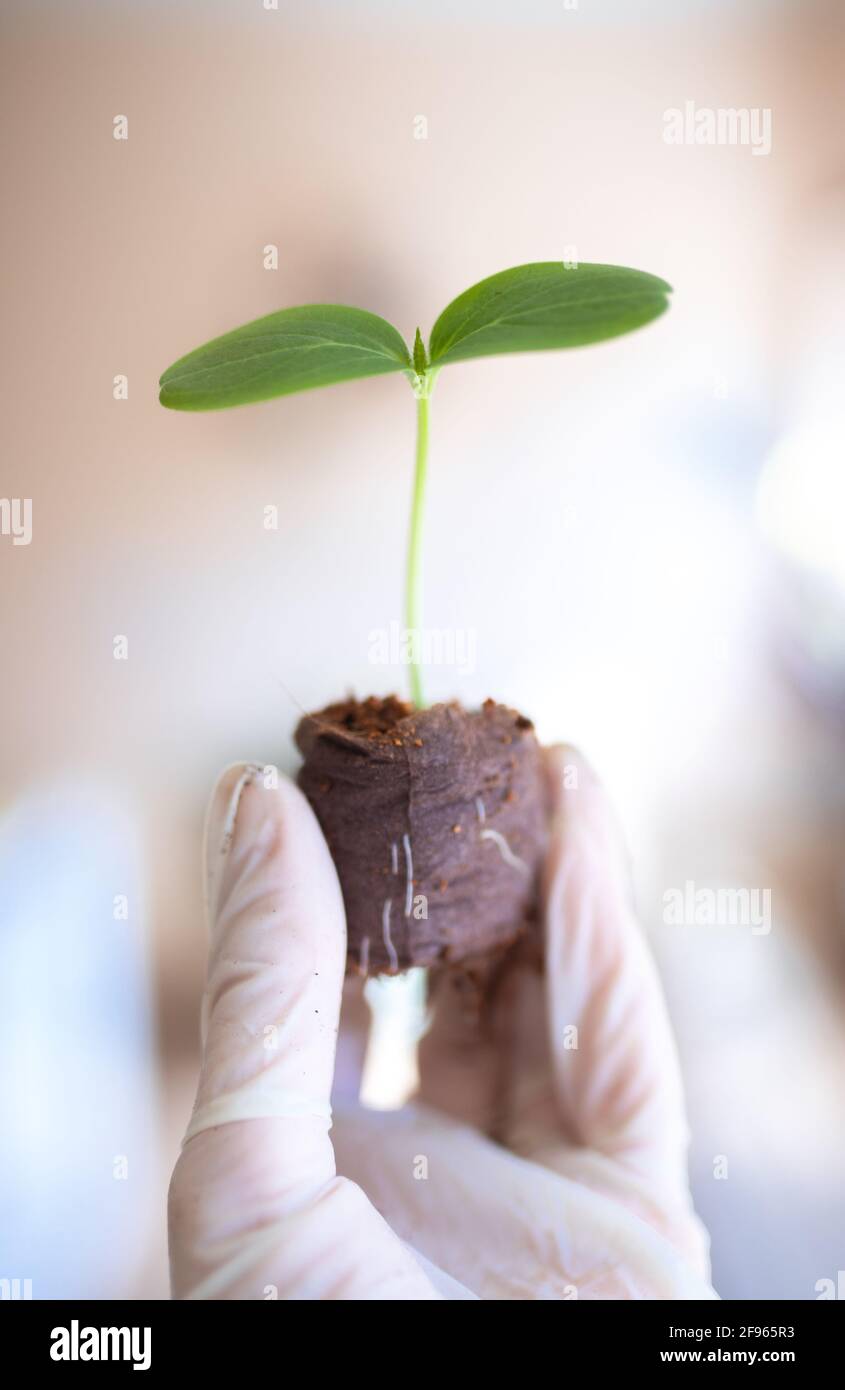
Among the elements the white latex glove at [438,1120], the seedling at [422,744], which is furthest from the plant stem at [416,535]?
the white latex glove at [438,1120]

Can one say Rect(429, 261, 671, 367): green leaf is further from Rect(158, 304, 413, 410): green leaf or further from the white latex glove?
the white latex glove

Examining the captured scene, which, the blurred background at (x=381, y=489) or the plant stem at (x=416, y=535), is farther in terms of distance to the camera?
the blurred background at (x=381, y=489)

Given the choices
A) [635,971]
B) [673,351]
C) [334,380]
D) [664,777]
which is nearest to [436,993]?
[635,971]

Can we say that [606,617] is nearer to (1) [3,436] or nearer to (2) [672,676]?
(2) [672,676]

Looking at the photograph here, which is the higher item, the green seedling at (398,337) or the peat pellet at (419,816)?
the green seedling at (398,337)

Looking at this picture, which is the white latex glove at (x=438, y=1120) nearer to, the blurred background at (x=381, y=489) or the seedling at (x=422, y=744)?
the seedling at (x=422, y=744)
